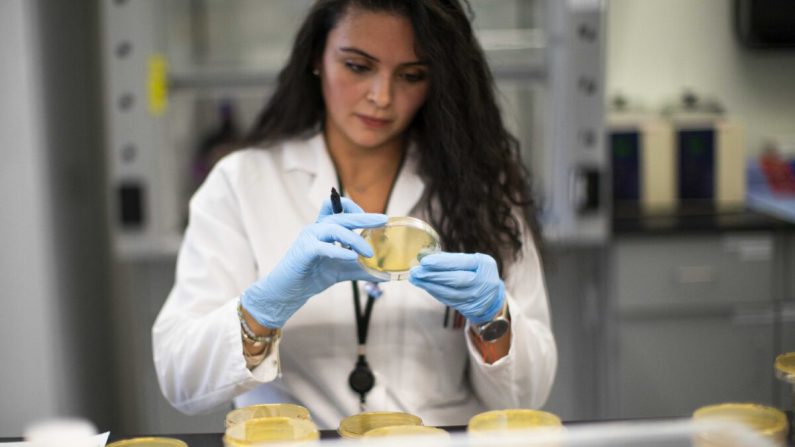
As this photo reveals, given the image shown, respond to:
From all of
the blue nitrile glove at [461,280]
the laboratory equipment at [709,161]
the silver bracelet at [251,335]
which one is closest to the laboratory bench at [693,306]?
the laboratory equipment at [709,161]

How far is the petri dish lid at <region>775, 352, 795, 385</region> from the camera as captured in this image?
1113mm

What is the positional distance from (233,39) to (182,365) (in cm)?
196

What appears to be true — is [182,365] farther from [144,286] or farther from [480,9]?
[480,9]

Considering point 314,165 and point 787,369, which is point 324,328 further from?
point 787,369

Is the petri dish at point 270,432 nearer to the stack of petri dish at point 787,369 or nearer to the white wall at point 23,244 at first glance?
the stack of petri dish at point 787,369

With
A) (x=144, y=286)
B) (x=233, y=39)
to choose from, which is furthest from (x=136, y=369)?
(x=233, y=39)

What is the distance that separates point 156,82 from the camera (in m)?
2.77

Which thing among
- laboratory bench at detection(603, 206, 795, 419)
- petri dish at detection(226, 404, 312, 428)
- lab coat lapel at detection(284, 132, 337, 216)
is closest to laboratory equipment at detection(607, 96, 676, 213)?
laboratory bench at detection(603, 206, 795, 419)

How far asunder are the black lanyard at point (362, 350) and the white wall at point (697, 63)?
2.06 m

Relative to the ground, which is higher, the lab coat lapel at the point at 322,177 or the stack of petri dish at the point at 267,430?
the lab coat lapel at the point at 322,177

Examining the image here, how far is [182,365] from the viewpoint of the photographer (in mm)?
1434

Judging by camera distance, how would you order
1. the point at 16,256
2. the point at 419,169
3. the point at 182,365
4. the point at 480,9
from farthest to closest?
the point at 480,9 → the point at 16,256 → the point at 419,169 → the point at 182,365

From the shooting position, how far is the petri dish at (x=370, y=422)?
3.69 ft

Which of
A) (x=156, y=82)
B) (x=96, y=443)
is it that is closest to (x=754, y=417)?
(x=96, y=443)
